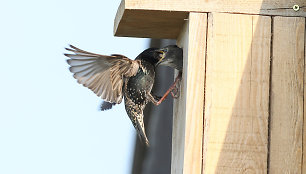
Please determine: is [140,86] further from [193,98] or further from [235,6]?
[235,6]

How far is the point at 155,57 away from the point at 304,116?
66 cm

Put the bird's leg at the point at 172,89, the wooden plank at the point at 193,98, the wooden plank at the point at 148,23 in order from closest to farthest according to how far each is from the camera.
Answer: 1. the wooden plank at the point at 193,98
2. the wooden plank at the point at 148,23
3. the bird's leg at the point at 172,89

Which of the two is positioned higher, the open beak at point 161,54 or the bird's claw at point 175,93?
the open beak at point 161,54

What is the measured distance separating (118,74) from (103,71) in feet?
0.21

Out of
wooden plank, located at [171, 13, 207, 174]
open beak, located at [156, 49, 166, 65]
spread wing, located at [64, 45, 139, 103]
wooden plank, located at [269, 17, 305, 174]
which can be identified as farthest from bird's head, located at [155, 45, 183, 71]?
wooden plank, located at [269, 17, 305, 174]

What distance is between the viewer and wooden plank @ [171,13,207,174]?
268cm

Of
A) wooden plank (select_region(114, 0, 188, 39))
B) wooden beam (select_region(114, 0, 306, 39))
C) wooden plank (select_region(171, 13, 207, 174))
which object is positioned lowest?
wooden plank (select_region(171, 13, 207, 174))

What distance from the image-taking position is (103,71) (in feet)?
9.78

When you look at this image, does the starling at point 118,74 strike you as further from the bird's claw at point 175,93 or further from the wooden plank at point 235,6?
the wooden plank at point 235,6

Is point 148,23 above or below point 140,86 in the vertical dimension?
above

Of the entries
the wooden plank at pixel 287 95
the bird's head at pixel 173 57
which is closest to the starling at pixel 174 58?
the bird's head at pixel 173 57

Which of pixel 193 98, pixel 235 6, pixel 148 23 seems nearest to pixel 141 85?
pixel 148 23

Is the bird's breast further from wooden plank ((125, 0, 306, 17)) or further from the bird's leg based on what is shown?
wooden plank ((125, 0, 306, 17))

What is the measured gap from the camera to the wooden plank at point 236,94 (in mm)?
2695
